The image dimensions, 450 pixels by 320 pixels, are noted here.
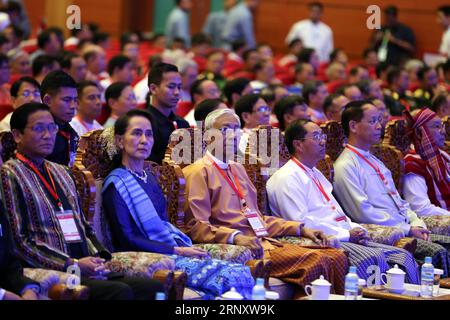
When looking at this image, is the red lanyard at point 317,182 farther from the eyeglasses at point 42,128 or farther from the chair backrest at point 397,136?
the eyeglasses at point 42,128

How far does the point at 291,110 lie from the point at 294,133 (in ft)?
3.50

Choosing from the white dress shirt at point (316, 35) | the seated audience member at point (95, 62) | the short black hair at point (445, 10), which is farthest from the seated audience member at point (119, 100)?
the short black hair at point (445, 10)

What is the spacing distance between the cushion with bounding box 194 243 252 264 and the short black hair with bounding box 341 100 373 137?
144 cm

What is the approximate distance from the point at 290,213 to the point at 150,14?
959 cm

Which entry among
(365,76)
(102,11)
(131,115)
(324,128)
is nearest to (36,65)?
(324,128)

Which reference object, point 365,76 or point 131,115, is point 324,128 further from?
point 365,76

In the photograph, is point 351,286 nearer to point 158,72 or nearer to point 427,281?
point 427,281

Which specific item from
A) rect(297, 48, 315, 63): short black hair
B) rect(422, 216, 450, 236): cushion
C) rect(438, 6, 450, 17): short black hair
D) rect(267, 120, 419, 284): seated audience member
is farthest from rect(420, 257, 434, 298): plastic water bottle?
rect(438, 6, 450, 17): short black hair

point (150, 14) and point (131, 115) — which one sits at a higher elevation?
point (150, 14)

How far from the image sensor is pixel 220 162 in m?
4.83

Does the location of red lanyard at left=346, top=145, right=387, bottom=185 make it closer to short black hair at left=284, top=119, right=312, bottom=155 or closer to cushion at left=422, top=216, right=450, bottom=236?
cushion at left=422, top=216, right=450, bottom=236

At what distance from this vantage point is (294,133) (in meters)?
5.15

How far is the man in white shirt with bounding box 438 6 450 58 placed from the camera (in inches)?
456

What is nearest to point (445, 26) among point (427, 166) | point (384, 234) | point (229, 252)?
point (427, 166)
